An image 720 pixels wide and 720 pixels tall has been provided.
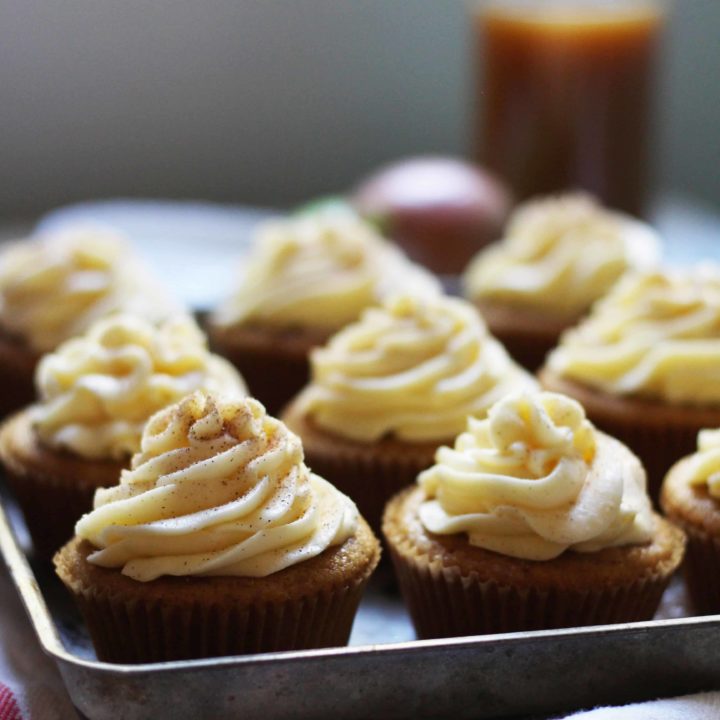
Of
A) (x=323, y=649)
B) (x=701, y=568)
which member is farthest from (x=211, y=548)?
(x=701, y=568)

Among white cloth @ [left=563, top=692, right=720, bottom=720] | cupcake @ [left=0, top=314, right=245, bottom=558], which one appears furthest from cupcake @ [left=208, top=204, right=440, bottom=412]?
white cloth @ [left=563, top=692, right=720, bottom=720]

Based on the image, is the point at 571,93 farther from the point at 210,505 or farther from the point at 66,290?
the point at 210,505

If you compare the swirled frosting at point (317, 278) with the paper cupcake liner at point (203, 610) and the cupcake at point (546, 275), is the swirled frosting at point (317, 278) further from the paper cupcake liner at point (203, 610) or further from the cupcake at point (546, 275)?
the paper cupcake liner at point (203, 610)

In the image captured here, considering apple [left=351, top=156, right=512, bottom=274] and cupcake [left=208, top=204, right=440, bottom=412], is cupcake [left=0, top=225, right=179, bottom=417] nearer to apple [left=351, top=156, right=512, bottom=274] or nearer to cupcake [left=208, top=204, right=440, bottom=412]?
cupcake [left=208, top=204, right=440, bottom=412]

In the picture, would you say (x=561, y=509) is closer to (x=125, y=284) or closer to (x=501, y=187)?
(x=125, y=284)

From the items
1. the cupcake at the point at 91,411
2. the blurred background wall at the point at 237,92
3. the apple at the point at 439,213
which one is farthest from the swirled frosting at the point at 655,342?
the blurred background wall at the point at 237,92

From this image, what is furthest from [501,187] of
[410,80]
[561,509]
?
[561,509]

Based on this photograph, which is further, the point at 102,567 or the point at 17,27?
the point at 17,27
